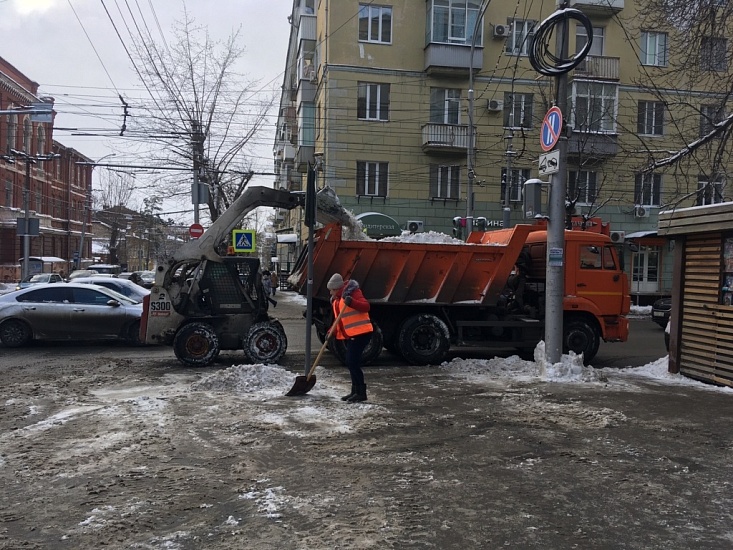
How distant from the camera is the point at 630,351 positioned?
1412cm

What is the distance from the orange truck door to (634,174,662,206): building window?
58.5ft

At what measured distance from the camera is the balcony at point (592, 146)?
24.9 m

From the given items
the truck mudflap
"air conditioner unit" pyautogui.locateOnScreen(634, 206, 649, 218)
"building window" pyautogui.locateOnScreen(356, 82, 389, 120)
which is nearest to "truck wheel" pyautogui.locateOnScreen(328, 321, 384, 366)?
the truck mudflap

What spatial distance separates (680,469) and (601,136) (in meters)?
22.6

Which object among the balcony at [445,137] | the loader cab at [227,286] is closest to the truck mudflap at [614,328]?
the loader cab at [227,286]

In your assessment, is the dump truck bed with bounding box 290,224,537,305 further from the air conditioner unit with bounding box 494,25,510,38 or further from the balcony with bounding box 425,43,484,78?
the air conditioner unit with bounding box 494,25,510,38

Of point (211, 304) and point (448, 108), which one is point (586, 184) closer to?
point (448, 108)

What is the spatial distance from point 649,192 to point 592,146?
5681 millimetres

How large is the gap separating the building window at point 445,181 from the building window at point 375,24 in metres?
6.07

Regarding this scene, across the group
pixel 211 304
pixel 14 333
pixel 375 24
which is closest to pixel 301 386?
pixel 211 304

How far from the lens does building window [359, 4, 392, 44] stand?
90.1 feet

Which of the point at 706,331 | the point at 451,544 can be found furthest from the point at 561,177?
the point at 451,544

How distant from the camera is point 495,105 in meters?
27.8

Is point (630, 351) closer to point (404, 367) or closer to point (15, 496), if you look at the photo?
point (404, 367)
